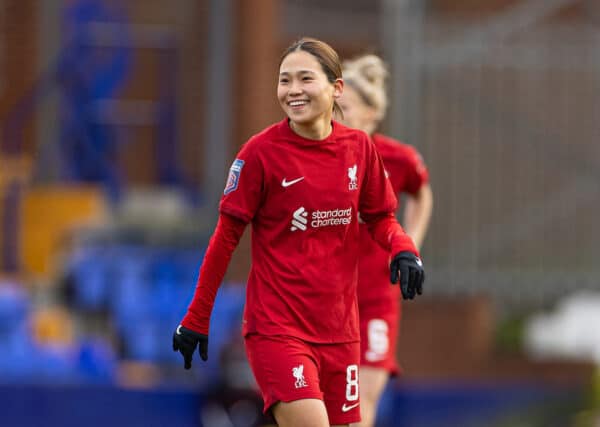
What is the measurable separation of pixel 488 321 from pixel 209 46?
13.0 feet

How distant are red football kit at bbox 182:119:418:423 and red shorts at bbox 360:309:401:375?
1377mm

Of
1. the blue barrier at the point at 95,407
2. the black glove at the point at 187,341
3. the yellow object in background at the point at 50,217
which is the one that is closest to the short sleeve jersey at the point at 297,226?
the black glove at the point at 187,341

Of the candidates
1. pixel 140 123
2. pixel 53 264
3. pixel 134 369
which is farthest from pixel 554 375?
pixel 140 123

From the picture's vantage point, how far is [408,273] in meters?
5.39

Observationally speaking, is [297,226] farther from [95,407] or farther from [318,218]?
[95,407]

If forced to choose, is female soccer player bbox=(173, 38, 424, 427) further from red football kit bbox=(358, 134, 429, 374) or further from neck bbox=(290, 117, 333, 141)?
red football kit bbox=(358, 134, 429, 374)

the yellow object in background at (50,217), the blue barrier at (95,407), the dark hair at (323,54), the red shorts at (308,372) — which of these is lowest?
the blue barrier at (95,407)

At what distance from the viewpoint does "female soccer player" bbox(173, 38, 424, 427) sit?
5457mm

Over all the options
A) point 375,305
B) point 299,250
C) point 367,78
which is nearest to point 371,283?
point 375,305

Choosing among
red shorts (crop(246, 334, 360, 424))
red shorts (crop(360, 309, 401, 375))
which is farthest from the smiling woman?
red shorts (crop(360, 309, 401, 375))

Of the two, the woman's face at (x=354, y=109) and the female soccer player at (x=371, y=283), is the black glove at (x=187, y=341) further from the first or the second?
the woman's face at (x=354, y=109)

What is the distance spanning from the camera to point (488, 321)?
1230 cm

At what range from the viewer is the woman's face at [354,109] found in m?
6.93

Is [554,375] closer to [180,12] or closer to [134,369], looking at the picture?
[134,369]
